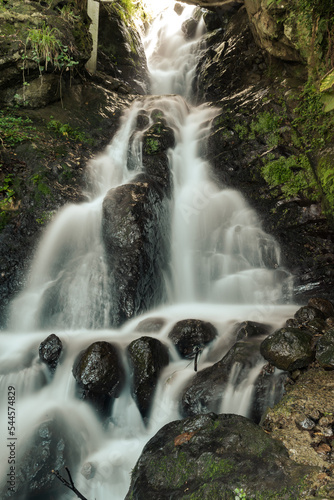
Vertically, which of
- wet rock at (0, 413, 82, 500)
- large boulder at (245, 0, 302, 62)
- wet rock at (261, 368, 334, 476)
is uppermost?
large boulder at (245, 0, 302, 62)

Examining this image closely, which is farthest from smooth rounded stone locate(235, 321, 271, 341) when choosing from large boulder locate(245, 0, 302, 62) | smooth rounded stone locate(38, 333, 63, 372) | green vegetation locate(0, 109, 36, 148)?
large boulder locate(245, 0, 302, 62)

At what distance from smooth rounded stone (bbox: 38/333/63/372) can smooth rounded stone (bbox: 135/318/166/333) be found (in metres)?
1.37

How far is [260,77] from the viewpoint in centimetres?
1061

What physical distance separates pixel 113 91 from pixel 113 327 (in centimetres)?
970

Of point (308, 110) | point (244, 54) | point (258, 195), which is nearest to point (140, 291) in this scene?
point (258, 195)

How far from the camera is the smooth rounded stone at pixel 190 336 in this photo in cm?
502

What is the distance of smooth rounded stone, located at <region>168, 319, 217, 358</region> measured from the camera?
502 cm

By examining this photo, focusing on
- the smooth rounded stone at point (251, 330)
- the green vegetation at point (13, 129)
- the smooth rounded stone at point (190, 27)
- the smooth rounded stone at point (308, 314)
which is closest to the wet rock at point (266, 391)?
the smooth rounded stone at point (251, 330)

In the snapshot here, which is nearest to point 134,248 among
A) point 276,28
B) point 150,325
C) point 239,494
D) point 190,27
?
point 150,325

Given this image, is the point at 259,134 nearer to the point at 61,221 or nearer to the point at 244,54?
the point at 244,54

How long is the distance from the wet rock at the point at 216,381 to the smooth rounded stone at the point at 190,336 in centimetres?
83

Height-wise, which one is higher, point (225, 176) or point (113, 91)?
point (113, 91)

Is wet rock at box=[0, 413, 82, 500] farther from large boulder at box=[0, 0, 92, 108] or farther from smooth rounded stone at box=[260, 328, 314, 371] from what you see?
large boulder at box=[0, 0, 92, 108]

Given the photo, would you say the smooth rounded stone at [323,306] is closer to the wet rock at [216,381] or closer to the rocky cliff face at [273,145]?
the rocky cliff face at [273,145]
